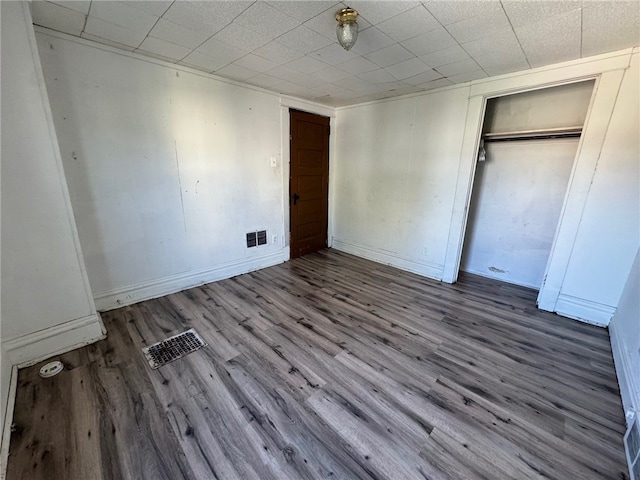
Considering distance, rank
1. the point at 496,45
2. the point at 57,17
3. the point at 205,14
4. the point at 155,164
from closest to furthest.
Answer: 1. the point at 205,14
2. the point at 57,17
3. the point at 496,45
4. the point at 155,164

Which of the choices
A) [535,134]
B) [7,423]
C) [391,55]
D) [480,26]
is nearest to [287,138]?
[391,55]

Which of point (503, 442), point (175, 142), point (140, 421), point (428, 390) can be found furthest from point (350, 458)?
point (175, 142)

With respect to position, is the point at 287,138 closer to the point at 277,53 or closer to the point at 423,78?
the point at 277,53

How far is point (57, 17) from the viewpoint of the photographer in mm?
1840

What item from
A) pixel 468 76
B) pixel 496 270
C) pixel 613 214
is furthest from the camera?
pixel 496 270

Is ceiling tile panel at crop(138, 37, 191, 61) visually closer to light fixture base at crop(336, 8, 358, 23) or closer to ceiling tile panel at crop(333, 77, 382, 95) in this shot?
light fixture base at crop(336, 8, 358, 23)

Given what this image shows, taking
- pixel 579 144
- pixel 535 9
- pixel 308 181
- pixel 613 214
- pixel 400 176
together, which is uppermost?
pixel 535 9

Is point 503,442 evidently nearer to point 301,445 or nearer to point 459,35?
point 301,445

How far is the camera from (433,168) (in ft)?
11.2

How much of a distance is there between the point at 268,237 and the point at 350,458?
9.47 feet

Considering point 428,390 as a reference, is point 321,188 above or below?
above

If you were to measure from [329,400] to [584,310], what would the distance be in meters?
2.74

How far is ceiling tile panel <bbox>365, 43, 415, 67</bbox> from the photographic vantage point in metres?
2.14

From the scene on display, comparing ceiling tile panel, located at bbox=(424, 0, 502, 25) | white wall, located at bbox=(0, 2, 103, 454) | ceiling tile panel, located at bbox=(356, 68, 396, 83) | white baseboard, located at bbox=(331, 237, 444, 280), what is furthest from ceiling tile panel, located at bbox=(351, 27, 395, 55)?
white baseboard, located at bbox=(331, 237, 444, 280)
